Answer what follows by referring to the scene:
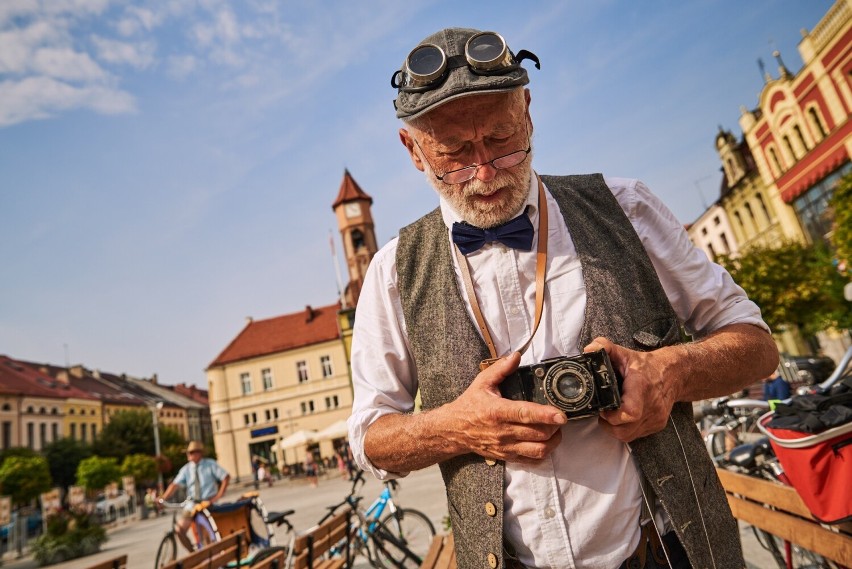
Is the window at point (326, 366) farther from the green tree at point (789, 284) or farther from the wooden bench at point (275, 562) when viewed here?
the wooden bench at point (275, 562)

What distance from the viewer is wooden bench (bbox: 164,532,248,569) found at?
4188mm

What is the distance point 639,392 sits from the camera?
1208 millimetres

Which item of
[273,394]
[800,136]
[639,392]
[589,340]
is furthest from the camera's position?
[273,394]

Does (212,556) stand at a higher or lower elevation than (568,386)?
lower

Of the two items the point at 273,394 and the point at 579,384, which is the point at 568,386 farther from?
the point at 273,394

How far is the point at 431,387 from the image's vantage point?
1536 mm

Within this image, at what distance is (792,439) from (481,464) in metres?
1.62

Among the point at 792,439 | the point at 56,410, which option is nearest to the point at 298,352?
the point at 56,410

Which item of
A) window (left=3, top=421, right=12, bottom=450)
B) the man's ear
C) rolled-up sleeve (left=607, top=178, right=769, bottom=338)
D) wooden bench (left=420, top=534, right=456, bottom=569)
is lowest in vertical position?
wooden bench (left=420, top=534, right=456, bottom=569)

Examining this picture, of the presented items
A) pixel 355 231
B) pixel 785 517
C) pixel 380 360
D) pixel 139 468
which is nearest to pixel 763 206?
pixel 355 231

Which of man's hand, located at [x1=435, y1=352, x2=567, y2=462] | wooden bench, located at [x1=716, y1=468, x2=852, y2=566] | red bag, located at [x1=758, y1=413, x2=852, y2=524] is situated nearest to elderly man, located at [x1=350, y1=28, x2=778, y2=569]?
man's hand, located at [x1=435, y1=352, x2=567, y2=462]

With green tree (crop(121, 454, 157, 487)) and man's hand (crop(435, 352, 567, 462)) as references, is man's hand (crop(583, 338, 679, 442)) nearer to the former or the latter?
man's hand (crop(435, 352, 567, 462))

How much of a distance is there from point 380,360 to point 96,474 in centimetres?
3761

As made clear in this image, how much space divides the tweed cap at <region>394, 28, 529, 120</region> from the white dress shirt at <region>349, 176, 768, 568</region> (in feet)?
1.07
